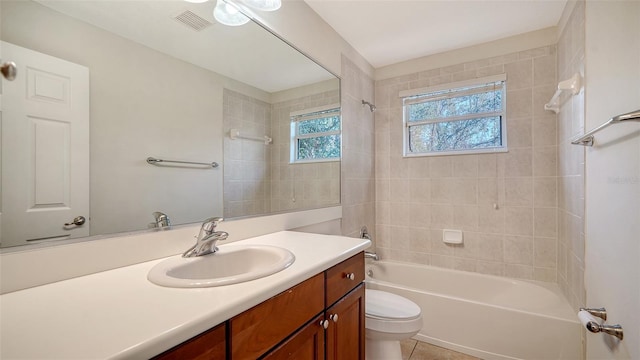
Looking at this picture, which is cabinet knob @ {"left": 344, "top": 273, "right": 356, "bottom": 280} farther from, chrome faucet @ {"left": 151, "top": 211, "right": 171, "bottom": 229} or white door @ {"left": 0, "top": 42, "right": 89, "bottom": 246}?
white door @ {"left": 0, "top": 42, "right": 89, "bottom": 246}

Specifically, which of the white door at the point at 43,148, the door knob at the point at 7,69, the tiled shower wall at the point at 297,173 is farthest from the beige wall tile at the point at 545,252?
the door knob at the point at 7,69

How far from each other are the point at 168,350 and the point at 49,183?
2.21 ft

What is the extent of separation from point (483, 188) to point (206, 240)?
2.36 m

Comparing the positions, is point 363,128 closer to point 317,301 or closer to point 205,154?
point 205,154

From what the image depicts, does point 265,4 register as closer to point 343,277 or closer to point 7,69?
point 7,69

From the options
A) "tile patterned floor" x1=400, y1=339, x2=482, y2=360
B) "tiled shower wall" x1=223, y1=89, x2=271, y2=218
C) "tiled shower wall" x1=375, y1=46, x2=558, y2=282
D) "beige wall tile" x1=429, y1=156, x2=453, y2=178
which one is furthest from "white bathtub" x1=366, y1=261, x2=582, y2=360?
"tiled shower wall" x1=223, y1=89, x2=271, y2=218

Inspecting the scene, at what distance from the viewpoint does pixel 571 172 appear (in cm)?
176

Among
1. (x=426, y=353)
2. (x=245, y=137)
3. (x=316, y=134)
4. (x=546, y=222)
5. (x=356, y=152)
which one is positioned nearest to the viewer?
(x=245, y=137)

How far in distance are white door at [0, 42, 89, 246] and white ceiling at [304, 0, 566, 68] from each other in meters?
1.57

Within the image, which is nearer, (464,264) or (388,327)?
(388,327)

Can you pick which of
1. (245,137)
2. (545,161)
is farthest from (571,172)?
(245,137)

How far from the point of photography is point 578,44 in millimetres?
1580

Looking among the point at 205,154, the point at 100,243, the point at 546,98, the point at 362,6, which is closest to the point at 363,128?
the point at 362,6

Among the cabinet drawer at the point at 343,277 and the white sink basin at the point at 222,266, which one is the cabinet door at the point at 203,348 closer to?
the white sink basin at the point at 222,266
